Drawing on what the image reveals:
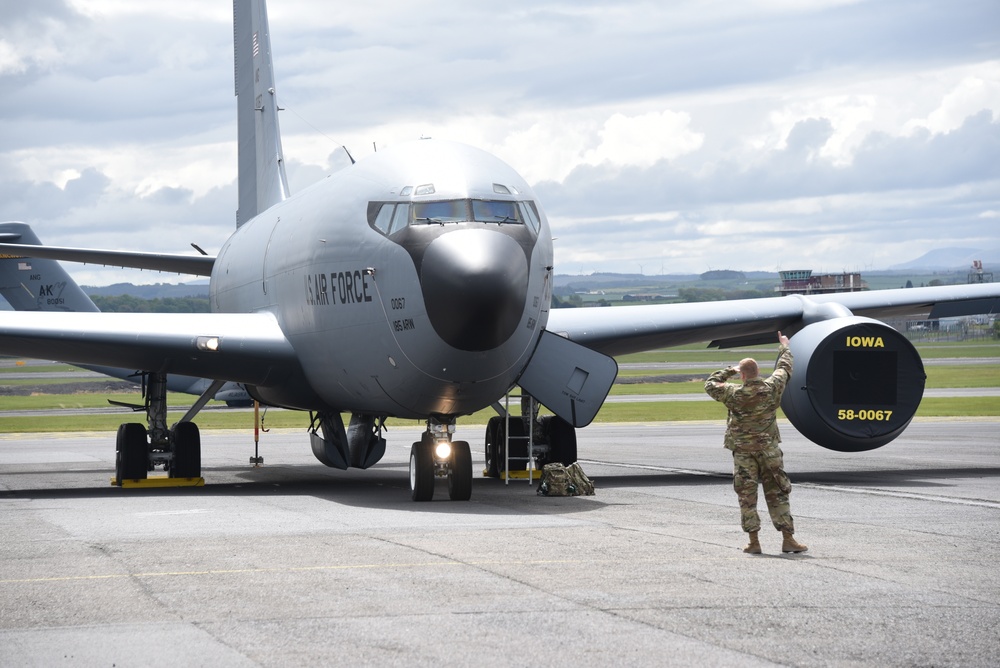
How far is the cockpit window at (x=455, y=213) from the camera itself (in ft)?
53.1

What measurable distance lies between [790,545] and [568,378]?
6504 mm

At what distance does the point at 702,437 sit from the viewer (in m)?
34.4

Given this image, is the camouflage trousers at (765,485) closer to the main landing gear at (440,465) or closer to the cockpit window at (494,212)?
the cockpit window at (494,212)

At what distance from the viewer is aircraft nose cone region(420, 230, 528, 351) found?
50.2 feet

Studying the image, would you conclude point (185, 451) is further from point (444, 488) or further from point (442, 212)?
point (442, 212)

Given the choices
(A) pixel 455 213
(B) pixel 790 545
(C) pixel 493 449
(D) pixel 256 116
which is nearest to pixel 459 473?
(A) pixel 455 213

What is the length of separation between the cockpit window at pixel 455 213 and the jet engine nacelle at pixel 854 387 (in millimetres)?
5622

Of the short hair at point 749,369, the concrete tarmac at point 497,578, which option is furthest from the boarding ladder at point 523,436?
the short hair at point 749,369

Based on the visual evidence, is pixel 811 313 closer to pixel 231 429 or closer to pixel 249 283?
pixel 249 283

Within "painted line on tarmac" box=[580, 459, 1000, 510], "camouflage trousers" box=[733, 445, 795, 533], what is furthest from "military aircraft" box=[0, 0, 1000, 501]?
"camouflage trousers" box=[733, 445, 795, 533]

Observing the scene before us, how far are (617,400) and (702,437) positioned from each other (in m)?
23.8

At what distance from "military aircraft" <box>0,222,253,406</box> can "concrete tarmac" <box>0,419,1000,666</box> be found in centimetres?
926

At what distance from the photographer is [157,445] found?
866 inches

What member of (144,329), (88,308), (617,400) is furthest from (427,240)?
(617,400)
